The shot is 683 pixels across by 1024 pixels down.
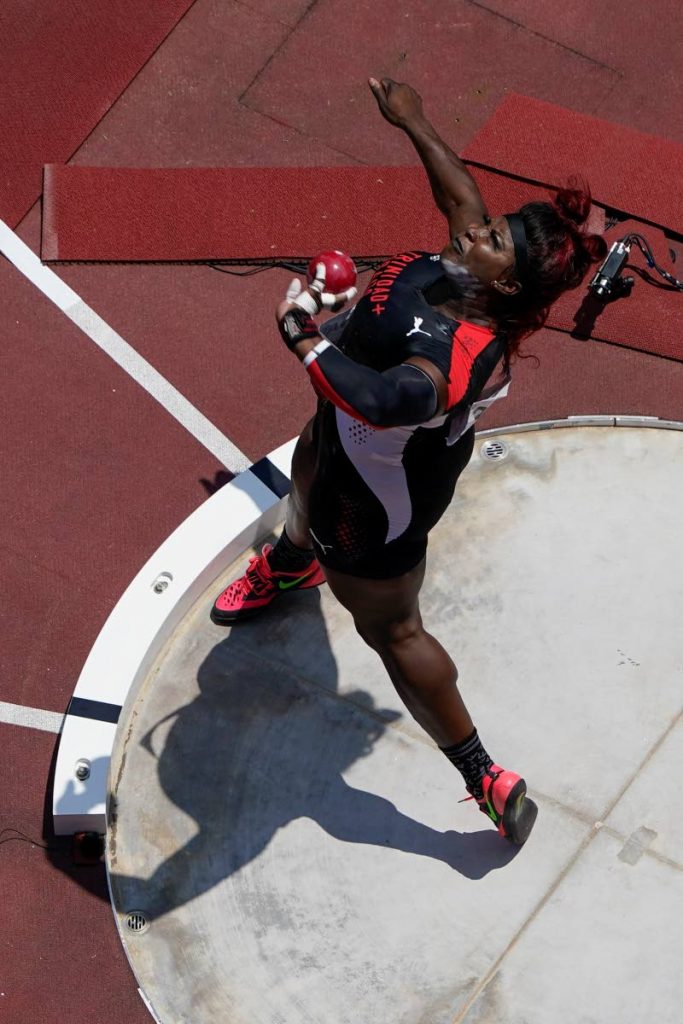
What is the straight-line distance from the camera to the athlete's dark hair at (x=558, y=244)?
388 cm

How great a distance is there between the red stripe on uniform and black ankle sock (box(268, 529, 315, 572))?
1.81 metres

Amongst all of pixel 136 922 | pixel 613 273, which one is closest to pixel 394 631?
pixel 136 922

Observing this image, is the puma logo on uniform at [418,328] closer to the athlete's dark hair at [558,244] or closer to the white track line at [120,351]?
the athlete's dark hair at [558,244]

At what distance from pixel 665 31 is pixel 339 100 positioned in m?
2.22

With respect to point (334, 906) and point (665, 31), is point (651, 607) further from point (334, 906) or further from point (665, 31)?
point (665, 31)

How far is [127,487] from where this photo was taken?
6.38 m

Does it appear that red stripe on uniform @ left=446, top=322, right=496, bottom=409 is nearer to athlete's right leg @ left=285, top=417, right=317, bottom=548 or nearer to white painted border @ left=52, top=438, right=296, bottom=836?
athlete's right leg @ left=285, top=417, right=317, bottom=548

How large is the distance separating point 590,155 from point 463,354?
13.1 feet

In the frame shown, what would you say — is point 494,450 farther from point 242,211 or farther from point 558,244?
point 558,244

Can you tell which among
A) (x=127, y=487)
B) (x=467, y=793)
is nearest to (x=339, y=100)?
(x=127, y=487)

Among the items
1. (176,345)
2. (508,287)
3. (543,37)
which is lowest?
(176,345)

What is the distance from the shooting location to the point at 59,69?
794 cm

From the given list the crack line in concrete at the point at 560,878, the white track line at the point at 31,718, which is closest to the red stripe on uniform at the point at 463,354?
the crack line in concrete at the point at 560,878

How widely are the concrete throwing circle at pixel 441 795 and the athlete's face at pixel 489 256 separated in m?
2.26
